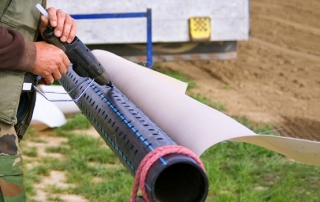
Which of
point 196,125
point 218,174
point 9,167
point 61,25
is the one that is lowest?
point 218,174

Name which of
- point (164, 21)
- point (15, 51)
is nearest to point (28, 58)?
point (15, 51)

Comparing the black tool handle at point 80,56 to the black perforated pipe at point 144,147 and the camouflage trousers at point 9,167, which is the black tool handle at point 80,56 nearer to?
the black perforated pipe at point 144,147

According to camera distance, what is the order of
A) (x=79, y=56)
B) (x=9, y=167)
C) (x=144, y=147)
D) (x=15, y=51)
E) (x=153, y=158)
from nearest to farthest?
(x=153, y=158), (x=144, y=147), (x=15, y=51), (x=9, y=167), (x=79, y=56)

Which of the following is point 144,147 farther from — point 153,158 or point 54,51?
point 54,51

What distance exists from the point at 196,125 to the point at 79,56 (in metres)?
0.64

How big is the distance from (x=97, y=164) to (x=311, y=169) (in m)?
1.74

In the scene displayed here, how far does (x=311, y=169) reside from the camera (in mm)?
5070

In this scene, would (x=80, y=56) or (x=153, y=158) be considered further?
(x=80, y=56)

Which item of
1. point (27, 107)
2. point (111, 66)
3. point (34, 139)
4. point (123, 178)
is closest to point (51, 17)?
point (27, 107)

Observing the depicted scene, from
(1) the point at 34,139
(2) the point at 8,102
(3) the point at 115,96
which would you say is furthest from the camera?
(1) the point at 34,139

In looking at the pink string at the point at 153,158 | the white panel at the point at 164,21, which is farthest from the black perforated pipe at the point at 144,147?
the white panel at the point at 164,21

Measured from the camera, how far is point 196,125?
223 centimetres

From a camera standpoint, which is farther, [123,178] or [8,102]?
[123,178]

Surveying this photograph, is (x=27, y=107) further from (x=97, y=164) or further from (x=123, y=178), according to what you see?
(x=97, y=164)
